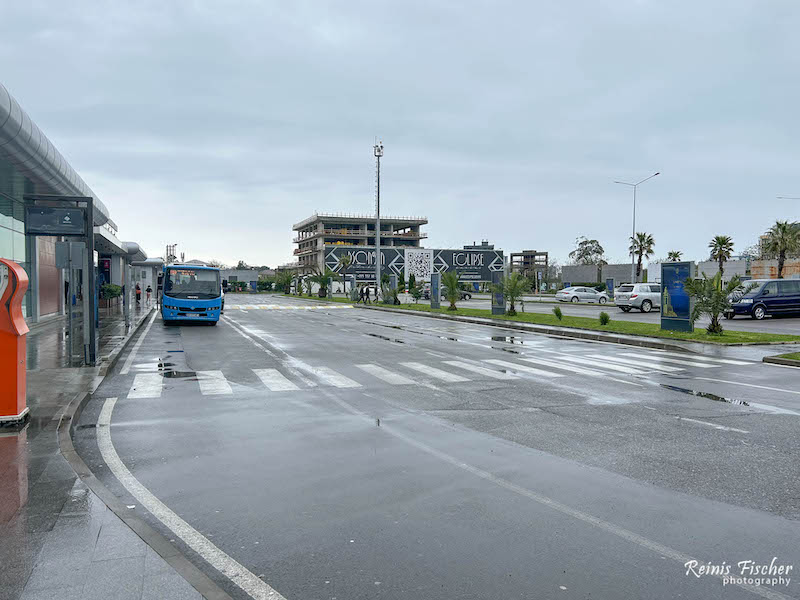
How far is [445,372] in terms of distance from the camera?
41.7ft

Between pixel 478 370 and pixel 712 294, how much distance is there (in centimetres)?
1065

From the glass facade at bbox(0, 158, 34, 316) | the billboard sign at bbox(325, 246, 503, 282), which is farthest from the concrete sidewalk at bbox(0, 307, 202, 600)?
the billboard sign at bbox(325, 246, 503, 282)

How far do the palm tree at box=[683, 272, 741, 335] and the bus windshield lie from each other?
18971mm

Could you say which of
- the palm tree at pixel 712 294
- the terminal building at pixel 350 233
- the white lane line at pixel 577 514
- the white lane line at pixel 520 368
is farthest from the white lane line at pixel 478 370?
the terminal building at pixel 350 233

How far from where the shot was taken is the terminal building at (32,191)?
1155 cm

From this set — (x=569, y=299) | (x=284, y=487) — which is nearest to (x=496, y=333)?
(x=284, y=487)

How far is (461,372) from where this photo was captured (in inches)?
501

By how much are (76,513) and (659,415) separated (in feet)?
24.1

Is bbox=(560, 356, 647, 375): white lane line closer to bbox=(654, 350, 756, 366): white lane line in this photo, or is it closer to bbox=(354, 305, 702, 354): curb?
bbox=(654, 350, 756, 366): white lane line

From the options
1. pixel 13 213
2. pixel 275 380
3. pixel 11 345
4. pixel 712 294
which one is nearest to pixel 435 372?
pixel 275 380

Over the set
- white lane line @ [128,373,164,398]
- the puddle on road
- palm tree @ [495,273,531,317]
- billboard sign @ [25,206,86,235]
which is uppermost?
billboard sign @ [25,206,86,235]

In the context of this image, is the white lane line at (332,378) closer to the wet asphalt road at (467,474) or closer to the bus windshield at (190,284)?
the wet asphalt road at (467,474)

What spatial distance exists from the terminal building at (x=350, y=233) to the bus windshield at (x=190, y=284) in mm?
102873

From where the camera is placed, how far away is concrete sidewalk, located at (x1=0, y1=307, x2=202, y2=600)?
3.59 m
